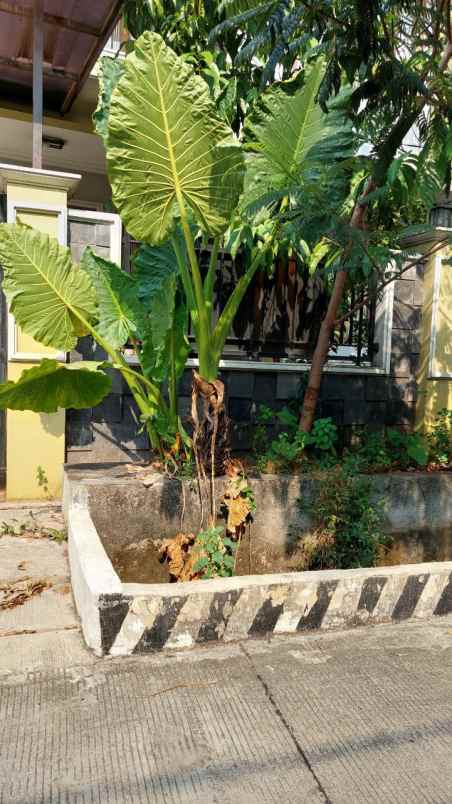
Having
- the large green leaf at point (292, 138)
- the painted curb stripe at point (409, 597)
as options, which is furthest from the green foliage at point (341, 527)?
the large green leaf at point (292, 138)

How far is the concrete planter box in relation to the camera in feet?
8.06

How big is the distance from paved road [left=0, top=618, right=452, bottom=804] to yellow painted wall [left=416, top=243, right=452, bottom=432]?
3258 mm

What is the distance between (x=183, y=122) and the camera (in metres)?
3.28

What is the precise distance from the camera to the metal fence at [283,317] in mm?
5355

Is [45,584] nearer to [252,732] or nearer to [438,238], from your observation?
[252,732]

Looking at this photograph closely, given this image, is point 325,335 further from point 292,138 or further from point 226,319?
point 292,138

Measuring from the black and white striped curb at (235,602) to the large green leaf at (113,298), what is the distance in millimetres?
1636

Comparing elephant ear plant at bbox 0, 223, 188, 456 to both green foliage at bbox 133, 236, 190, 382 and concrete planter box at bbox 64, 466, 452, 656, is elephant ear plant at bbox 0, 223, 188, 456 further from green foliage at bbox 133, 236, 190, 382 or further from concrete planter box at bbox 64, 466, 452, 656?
concrete planter box at bbox 64, 466, 452, 656

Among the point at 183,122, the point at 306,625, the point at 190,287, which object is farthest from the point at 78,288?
the point at 306,625

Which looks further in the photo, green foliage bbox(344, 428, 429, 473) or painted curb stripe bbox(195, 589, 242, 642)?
green foliage bbox(344, 428, 429, 473)

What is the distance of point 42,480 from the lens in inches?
184

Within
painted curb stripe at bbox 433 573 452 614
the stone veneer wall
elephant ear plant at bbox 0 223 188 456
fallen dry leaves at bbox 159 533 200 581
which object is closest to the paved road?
painted curb stripe at bbox 433 573 452 614

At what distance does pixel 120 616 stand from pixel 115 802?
2.59 ft

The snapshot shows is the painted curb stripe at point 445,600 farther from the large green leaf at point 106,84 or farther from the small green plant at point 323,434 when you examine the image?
the large green leaf at point 106,84
